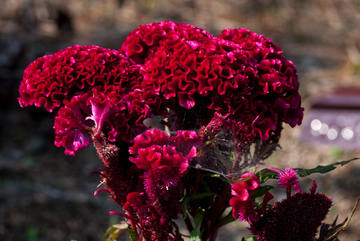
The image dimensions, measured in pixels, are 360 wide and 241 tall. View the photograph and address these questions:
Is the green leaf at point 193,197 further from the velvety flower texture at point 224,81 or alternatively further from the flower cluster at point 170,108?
the velvety flower texture at point 224,81

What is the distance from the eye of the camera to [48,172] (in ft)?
11.6

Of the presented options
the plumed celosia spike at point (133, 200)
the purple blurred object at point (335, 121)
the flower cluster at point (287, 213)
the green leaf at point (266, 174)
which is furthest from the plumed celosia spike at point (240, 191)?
the purple blurred object at point (335, 121)

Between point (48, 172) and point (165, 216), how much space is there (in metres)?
2.97

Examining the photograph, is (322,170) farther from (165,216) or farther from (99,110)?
(99,110)

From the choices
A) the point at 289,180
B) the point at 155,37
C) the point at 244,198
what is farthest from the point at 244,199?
the point at 155,37

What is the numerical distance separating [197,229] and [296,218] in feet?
0.84

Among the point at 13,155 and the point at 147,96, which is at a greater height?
the point at 147,96

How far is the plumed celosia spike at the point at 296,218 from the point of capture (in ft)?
2.55

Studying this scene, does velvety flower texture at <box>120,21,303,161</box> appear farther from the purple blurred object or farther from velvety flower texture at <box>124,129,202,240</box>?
the purple blurred object

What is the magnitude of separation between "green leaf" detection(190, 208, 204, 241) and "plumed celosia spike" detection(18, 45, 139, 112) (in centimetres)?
38

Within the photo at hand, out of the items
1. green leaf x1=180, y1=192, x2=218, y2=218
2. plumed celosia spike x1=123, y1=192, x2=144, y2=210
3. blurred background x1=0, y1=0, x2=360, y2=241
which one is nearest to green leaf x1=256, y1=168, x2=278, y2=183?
blurred background x1=0, y1=0, x2=360, y2=241

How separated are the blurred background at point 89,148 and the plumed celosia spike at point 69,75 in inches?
17.7

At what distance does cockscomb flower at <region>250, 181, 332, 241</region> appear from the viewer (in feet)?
2.55

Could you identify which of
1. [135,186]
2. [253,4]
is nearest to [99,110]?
[135,186]
